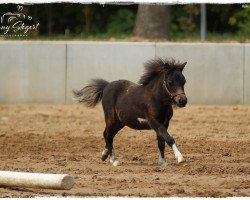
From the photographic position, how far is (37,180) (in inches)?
409

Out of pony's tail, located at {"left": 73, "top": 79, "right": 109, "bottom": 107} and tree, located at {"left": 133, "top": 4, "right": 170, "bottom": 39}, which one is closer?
pony's tail, located at {"left": 73, "top": 79, "right": 109, "bottom": 107}

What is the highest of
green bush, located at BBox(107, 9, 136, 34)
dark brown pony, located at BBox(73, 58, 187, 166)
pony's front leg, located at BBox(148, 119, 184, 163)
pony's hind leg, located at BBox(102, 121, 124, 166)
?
green bush, located at BBox(107, 9, 136, 34)

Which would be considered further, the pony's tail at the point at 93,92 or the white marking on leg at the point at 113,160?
the pony's tail at the point at 93,92

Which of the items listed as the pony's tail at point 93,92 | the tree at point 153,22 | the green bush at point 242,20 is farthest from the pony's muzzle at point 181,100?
the green bush at point 242,20

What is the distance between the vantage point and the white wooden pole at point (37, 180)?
1023cm

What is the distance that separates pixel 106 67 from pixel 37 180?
37.6 feet

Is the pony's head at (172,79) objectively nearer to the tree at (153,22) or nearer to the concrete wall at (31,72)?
the concrete wall at (31,72)

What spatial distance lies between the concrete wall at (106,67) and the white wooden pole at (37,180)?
10959mm

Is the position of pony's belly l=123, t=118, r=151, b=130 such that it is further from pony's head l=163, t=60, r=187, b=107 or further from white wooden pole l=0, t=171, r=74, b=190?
white wooden pole l=0, t=171, r=74, b=190

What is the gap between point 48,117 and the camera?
66.6 feet

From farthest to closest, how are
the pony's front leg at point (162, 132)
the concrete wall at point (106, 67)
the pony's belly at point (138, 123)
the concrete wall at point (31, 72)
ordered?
the concrete wall at point (31, 72) → the concrete wall at point (106, 67) → the pony's belly at point (138, 123) → the pony's front leg at point (162, 132)

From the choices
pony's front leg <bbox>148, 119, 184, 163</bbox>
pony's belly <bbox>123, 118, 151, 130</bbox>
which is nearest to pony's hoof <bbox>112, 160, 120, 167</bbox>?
pony's belly <bbox>123, 118, 151, 130</bbox>

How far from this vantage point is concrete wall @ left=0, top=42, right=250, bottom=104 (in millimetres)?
21328

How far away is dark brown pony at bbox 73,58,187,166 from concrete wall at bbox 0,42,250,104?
6589 millimetres
